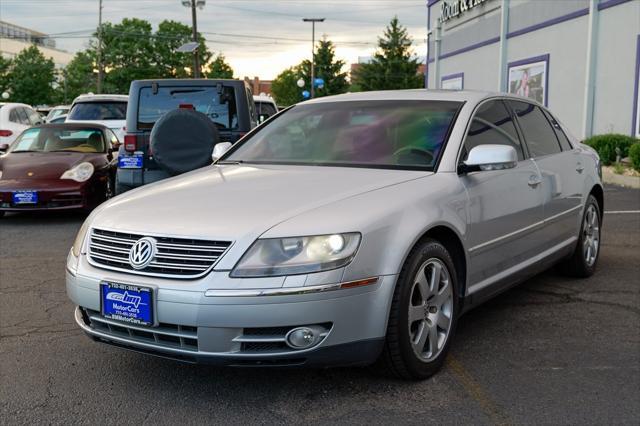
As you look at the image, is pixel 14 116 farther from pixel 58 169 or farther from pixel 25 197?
pixel 25 197

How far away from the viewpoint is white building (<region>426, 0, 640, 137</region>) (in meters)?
15.9

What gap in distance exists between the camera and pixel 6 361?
3.91 m

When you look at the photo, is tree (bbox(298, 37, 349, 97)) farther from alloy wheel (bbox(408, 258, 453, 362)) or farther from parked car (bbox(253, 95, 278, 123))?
alloy wheel (bbox(408, 258, 453, 362))

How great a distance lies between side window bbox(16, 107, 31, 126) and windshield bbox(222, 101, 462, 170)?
553 inches

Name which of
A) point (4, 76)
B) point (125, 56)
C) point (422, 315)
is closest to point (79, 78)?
point (125, 56)

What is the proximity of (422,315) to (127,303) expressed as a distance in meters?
1.44

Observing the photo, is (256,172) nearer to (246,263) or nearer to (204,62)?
(246,263)

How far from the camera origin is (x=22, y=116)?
17.3 m

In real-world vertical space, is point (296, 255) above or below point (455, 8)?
below

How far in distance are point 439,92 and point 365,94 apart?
1.77ft

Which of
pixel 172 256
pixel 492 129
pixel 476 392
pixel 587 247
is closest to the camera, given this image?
pixel 172 256

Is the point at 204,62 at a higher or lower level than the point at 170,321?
higher

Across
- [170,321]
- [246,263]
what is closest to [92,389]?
[170,321]

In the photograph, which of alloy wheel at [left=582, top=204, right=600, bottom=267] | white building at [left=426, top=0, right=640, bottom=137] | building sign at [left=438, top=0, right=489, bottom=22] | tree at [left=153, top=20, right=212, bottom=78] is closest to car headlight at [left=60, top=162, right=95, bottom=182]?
alloy wheel at [left=582, top=204, right=600, bottom=267]
